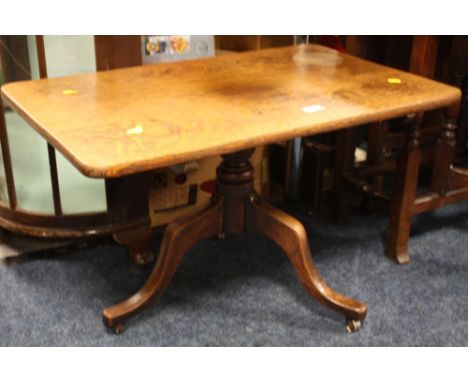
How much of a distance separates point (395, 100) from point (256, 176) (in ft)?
2.78

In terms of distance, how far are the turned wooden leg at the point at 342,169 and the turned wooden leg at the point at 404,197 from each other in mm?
240

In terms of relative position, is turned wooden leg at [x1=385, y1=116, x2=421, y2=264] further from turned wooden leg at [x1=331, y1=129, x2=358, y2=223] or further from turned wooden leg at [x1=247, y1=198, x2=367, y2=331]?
turned wooden leg at [x1=247, y1=198, x2=367, y2=331]

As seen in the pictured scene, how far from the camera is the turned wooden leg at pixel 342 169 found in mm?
2271

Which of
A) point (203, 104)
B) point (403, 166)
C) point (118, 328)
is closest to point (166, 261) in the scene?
point (118, 328)

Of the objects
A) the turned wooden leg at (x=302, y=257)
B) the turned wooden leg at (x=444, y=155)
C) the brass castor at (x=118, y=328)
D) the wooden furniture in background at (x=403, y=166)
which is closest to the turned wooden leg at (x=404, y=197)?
the wooden furniture in background at (x=403, y=166)

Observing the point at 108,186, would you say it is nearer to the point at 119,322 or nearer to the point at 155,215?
the point at 155,215

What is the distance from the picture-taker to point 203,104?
63.4 inches

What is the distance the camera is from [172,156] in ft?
4.42

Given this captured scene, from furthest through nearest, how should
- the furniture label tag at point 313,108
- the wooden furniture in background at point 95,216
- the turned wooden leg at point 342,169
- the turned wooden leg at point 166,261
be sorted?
the turned wooden leg at point 342,169 < the wooden furniture in background at point 95,216 < the turned wooden leg at point 166,261 < the furniture label tag at point 313,108

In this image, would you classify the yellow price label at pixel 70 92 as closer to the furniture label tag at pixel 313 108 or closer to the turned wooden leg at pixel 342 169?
the furniture label tag at pixel 313 108

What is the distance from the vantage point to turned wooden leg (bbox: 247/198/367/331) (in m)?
1.82

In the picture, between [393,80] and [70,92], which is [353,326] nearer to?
[393,80]

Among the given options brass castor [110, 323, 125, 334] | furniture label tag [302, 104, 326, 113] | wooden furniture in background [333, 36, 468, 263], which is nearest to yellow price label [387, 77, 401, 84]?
wooden furniture in background [333, 36, 468, 263]

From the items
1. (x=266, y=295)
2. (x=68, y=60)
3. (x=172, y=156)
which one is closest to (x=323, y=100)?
(x=172, y=156)
